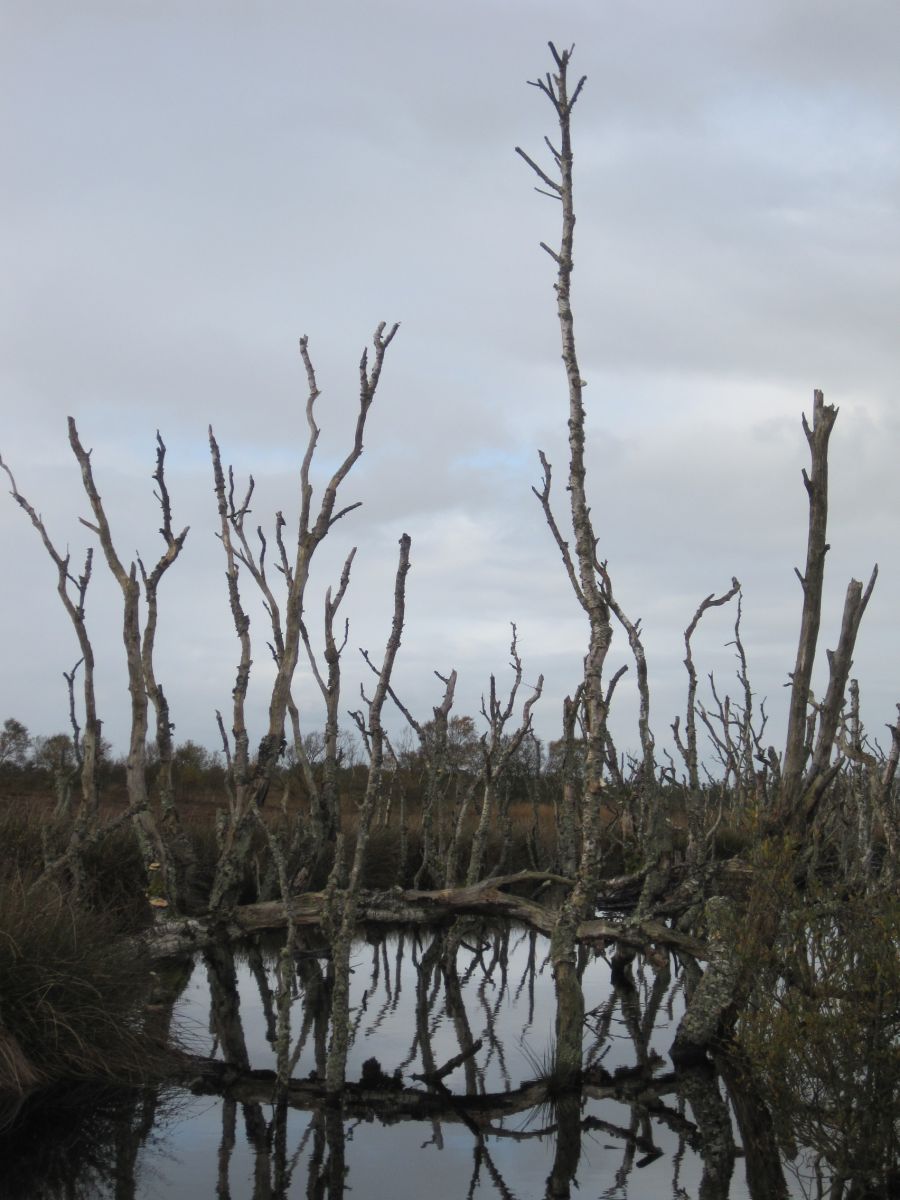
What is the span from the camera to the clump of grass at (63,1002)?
22.6 feet

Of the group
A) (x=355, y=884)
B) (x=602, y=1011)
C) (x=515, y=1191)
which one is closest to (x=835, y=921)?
(x=515, y=1191)

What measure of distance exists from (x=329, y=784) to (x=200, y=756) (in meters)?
24.4

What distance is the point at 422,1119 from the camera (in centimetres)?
722

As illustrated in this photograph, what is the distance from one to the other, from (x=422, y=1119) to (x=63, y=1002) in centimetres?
235

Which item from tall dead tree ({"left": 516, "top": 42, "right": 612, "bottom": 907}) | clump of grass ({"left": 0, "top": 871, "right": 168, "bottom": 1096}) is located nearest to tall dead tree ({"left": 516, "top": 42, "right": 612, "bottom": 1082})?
tall dead tree ({"left": 516, "top": 42, "right": 612, "bottom": 907})

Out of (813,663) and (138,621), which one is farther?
(138,621)

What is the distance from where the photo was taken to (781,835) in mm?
8070

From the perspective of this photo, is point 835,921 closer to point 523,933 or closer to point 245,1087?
point 245,1087

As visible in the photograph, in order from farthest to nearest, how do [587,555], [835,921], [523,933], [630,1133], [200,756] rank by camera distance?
[200,756]
[523,933]
[587,555]
[630,1133]
[835,921]

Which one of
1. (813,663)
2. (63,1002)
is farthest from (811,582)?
(63,1002)

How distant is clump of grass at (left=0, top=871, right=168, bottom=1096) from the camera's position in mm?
6883

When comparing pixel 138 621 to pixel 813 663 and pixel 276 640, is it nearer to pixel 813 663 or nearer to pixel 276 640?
pixel 276 640

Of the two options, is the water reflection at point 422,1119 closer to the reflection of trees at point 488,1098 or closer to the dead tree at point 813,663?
the reflection of trees at point 488,1098

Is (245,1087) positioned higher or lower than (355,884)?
lower
